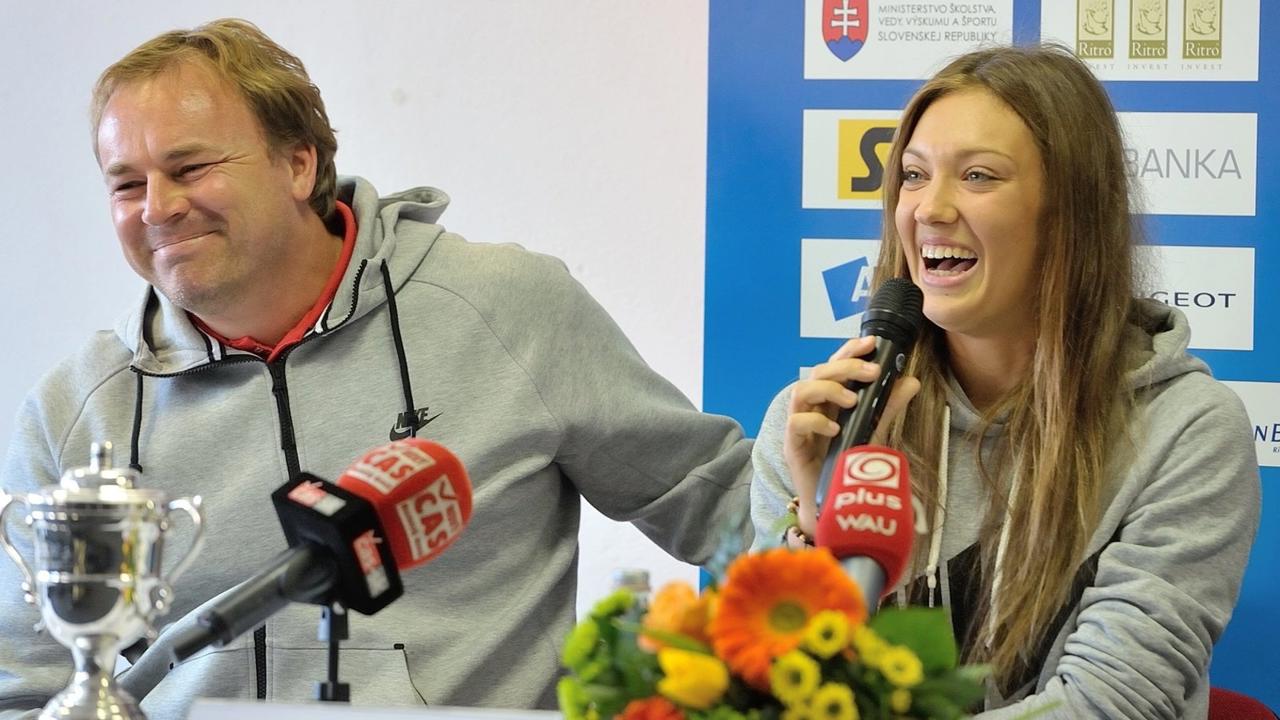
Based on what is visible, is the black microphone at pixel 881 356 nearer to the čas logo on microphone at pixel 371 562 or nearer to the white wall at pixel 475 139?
the čas logo on microphone at pixel 371 562

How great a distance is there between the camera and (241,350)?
2.17 m

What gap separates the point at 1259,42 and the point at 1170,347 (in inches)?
40.7

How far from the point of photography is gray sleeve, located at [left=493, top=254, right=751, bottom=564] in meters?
2.15

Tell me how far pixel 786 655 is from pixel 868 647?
0.17 feet

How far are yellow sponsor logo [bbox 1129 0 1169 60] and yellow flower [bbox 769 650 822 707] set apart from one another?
6.66ft

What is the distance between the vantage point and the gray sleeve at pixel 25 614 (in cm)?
203

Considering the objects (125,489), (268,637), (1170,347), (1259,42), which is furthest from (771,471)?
(1259,42)

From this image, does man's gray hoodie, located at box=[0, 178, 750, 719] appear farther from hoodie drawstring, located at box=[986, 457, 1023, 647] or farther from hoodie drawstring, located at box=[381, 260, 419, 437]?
hoodie drawstring, located at box=[986, 457, 1023, 647]

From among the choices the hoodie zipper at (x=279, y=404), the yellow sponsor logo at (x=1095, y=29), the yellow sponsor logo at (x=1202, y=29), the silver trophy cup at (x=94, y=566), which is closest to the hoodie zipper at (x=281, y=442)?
the hoodie zipper at (x=279, y=404)

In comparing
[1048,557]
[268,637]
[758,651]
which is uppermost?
[758,651]

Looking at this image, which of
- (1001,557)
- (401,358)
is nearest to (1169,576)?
(1001,557)

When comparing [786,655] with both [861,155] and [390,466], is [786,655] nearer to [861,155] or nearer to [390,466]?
[390,466]

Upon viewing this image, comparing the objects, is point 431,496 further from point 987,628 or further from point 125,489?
point 987,628

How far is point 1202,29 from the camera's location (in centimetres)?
261
